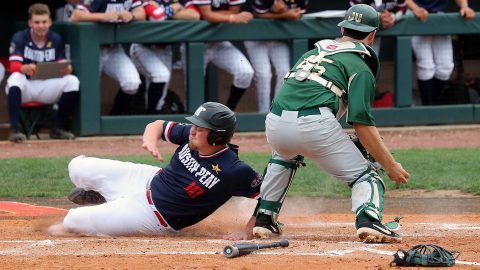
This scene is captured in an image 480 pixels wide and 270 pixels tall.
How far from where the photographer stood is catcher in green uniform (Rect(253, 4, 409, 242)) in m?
5.93

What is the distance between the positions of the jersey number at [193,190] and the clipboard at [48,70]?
5.56 meters

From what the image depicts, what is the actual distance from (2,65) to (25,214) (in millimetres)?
4992

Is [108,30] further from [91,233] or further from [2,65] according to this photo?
[91,233]

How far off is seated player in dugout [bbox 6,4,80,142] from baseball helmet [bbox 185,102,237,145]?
5548 mm

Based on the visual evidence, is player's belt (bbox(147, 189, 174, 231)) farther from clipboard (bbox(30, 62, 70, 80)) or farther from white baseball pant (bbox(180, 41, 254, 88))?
white baseball pant (bbox(180, 41, 254, 88))

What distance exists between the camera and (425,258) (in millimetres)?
5086

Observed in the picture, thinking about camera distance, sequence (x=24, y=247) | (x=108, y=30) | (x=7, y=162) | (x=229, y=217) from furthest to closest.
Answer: (x=108, y=30)
(x=7, y=162)
(x=229, y=217)
(x=24, y=247)

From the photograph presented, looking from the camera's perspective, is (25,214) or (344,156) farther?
(25,214)

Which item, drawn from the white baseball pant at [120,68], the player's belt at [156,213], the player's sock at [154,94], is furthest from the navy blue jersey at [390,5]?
the player's belt at [156,213]

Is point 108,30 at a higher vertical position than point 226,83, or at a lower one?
higher

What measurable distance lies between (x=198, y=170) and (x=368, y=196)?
1014 mm

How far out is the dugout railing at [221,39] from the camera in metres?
11.8

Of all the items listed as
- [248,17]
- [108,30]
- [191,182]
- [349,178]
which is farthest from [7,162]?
[349,178]

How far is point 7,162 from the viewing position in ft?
33.5
